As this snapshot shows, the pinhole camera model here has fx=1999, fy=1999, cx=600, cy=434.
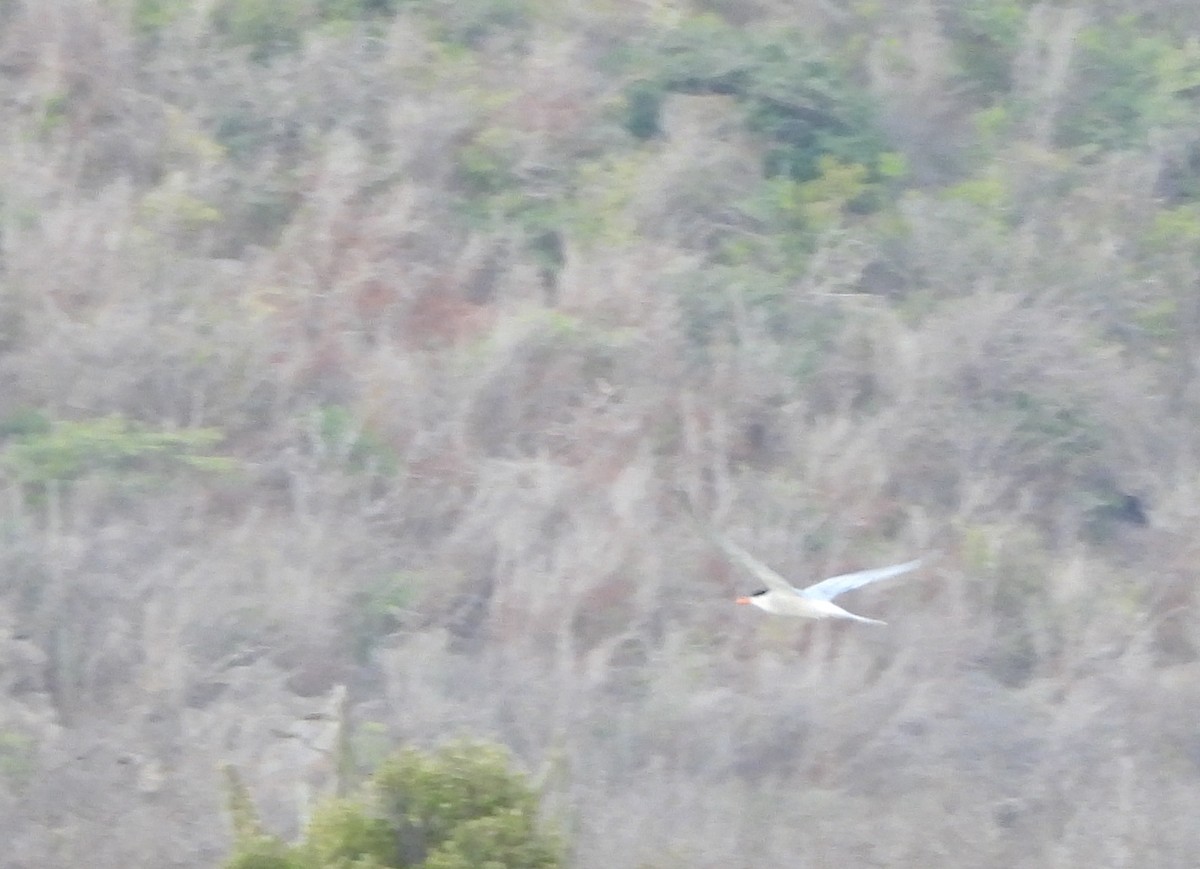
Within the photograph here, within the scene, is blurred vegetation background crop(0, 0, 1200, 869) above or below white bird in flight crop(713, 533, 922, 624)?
below

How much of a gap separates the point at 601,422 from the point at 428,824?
4342 mm

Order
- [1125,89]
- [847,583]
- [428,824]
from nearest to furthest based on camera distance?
[428,824]
[847,583]
[1125,89]

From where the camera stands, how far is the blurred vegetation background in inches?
298

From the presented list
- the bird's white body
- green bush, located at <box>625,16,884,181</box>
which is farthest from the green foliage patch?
green bush, located at <box>625,16,884,181</box>

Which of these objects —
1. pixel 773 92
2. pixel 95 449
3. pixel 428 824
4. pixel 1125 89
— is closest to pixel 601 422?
pixel 95 449

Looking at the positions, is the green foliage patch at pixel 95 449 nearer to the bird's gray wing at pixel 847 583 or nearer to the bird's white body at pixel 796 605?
the bird's white body at pixel 796 605

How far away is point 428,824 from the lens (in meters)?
5.39

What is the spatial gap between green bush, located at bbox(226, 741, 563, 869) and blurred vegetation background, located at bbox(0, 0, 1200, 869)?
21 millimetres

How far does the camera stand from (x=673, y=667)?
Result: 8.12 meters

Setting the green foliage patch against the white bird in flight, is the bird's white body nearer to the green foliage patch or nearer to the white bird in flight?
the white bird in flight

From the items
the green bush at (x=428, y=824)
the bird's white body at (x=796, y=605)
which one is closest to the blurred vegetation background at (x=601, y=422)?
the green bush at (x=428, y=824)

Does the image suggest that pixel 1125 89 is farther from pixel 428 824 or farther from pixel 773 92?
pixel 428 824

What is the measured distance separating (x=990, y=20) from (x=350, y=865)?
883 cm

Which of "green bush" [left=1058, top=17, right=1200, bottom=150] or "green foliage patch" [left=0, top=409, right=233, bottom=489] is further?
"green bush" [left=1058, top=17, right=1200, bottom=150]
